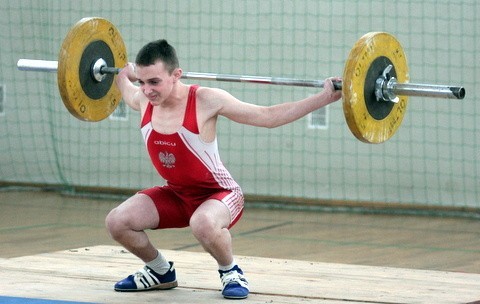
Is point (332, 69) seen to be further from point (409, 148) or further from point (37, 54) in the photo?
point (37, 54)

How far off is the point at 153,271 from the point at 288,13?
3.55m

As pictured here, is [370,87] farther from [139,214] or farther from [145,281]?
[145,281]

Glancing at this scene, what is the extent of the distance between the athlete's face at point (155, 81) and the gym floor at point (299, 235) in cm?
181

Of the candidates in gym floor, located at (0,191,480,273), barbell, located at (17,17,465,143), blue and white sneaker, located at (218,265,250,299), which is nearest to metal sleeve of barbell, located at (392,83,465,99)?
barbell, located at (17,17,465,143)

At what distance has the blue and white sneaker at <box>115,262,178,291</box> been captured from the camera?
14.4 ft

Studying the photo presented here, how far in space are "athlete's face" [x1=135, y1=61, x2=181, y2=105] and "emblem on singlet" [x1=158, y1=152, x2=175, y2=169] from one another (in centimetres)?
20

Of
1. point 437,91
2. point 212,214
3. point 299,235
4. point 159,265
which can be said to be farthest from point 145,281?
point 299,235

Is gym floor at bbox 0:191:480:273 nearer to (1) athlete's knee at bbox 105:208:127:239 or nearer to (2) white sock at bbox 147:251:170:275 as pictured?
(2) white sock at bbox 147:251:170:275

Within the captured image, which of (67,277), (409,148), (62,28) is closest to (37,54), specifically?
(62,28)

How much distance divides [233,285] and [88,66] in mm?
1201

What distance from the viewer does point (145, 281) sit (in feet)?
14.4

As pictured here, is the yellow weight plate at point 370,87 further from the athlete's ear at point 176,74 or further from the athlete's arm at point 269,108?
the athlete's ear at point 176,74

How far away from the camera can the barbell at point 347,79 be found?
407 cm

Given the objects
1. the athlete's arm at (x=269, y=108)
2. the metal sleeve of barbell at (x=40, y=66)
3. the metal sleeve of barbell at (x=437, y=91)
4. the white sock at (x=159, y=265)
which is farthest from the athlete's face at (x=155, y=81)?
the metal sleeve of barbell at (x=437, y=91)
